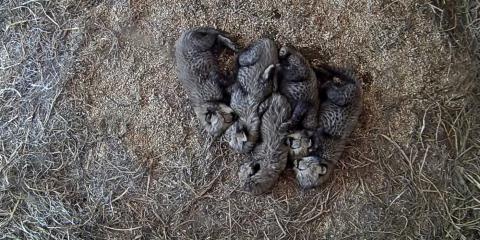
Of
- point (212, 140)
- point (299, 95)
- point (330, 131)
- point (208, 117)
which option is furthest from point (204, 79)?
point (330, 131)

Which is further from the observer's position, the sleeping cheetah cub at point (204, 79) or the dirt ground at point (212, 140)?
the dirt ground at point (212, 140)

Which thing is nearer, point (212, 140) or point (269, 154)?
point (269, 154)

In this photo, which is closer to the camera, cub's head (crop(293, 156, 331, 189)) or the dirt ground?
cub's head (crop(293, 156, 331, 189))

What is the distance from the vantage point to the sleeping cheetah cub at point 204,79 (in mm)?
2678

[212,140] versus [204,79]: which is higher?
[204,79]

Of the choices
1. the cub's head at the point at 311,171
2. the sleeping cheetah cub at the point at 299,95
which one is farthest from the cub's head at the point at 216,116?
the cub's head at the point at 311,171

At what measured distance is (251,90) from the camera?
103 inches

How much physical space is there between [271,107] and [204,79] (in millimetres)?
362

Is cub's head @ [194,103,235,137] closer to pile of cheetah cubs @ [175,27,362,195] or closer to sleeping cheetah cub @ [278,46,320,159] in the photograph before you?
pile of cheetah cubs @ [175,27,362,195]

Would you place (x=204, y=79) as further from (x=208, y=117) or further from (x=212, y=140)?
(x=212, y=140)

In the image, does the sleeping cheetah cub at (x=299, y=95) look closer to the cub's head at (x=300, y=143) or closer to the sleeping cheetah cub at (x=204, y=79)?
the cub's head at (x=300, y=143)

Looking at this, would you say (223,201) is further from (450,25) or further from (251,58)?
(450,25)

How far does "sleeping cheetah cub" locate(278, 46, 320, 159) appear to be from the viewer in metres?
2.61

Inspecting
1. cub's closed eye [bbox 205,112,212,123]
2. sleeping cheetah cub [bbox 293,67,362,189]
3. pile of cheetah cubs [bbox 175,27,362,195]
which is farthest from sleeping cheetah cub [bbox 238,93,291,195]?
cub's closed eye [bbox 205,112,212,123]
